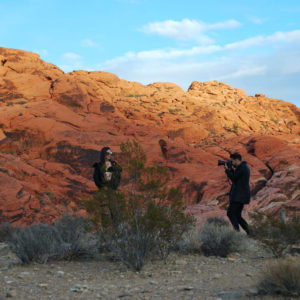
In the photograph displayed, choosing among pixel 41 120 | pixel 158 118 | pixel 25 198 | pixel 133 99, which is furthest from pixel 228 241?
pixel 133 99

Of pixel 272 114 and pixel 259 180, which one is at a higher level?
pixel 272 114

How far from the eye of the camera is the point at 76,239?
6953 mm

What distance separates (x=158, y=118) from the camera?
31859 millimetres

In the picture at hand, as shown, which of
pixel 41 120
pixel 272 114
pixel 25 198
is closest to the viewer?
pixel 25 198

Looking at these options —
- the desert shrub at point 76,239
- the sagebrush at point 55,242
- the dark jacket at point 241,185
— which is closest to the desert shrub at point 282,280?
the sagebrush at point 55,242

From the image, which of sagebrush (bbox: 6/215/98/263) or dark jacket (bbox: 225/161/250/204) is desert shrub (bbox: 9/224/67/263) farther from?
dark jacket (bbox: 225/161/250/204)

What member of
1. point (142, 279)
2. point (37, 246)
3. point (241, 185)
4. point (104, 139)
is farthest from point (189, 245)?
point (104, 139)

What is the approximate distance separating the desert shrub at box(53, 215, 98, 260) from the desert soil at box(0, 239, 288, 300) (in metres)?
0.25

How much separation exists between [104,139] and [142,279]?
18.5m

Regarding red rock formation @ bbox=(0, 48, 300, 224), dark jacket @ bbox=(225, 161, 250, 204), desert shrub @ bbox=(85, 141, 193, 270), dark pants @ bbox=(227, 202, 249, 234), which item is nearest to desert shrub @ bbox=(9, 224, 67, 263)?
desert shrub @ bbox=(85, 141, 193, 270)

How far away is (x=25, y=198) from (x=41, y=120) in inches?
385

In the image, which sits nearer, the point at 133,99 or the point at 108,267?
the point at 108,267

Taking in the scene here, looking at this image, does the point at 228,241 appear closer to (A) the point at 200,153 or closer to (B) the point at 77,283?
(B) the point at 77,283

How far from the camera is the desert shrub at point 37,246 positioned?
21.0 feet
